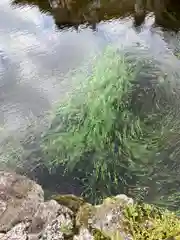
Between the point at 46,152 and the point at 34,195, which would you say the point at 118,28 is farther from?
the point at 34,195

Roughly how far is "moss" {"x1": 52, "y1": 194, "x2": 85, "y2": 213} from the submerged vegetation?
26cm

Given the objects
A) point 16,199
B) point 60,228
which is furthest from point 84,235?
point 16,199

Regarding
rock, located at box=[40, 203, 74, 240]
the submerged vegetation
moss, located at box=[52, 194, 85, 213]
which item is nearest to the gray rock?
rock, located at box=[40, 203, 74, 240]

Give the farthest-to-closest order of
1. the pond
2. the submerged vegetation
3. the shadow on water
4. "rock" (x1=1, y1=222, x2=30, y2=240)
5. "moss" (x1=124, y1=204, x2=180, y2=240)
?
the shadow on water < the pond < the submerged vegetation < "rock" (x1=1, y1=222, x2=30, y2=240) < "moss" (x1=124, y1=204, x2=180, y2=240)

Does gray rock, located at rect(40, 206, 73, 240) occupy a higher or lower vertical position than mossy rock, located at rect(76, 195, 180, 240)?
higher

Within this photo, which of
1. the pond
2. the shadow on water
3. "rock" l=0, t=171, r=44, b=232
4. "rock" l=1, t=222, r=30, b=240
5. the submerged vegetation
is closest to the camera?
"rock" l=1, t=222, r=30, b=240

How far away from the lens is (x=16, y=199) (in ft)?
14.5

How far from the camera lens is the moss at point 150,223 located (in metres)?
3.78

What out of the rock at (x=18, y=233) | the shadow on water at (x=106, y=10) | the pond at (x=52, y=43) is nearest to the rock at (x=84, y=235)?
the rock at (x=18, y=233)

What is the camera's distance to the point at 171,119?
5.36 m

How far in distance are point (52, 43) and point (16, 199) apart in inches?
135

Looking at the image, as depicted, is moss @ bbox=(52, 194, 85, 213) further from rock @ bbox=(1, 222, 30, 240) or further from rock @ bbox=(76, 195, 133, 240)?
rock @ bbox=(1, 222, 30, 240)

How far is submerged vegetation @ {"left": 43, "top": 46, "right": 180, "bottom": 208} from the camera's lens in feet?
15.6

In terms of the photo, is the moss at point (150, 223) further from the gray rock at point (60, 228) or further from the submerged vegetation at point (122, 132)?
the gray rock at point (60, 228)
